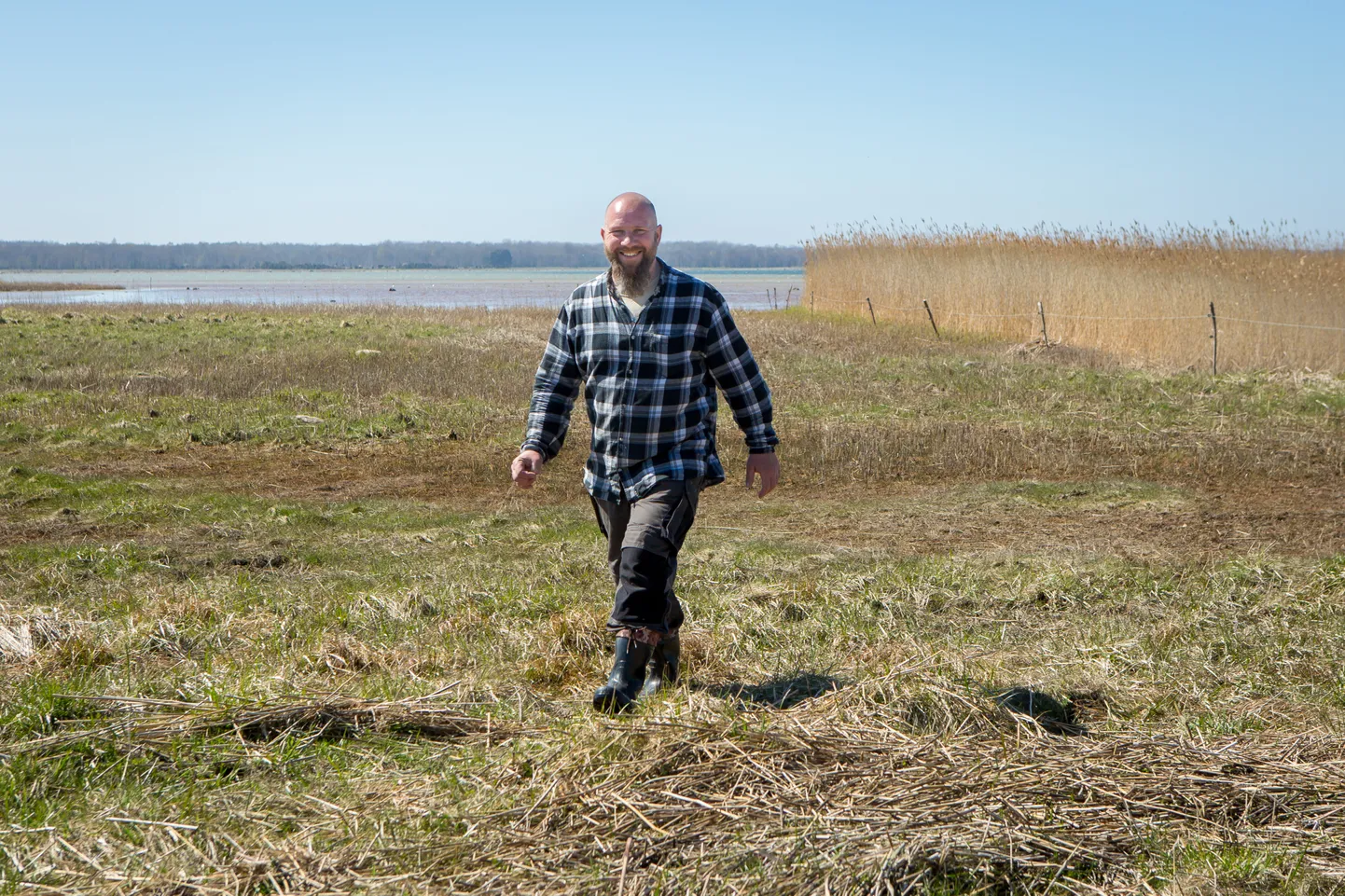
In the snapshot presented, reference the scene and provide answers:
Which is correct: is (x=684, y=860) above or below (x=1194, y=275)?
below

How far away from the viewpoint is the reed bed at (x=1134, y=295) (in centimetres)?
1883

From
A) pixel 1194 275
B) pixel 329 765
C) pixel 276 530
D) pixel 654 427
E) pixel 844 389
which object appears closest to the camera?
pixel 329 765

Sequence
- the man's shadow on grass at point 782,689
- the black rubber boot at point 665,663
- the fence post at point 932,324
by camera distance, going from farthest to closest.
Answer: the fence post at point 932,324 < the black rubber boot at point 665,663 < the man's shadow on grass at point 782,689

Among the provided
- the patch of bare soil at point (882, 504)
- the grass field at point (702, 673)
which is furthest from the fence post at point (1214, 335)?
the patch of bare soil at point (882, 504)

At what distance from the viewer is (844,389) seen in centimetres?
1596

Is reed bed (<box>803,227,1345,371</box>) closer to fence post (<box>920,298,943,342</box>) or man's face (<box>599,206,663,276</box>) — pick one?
fence post (<box>920,298,943,342</box>)

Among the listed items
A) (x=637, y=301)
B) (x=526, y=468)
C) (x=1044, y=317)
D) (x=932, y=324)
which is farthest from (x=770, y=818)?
(x=932, y=324)

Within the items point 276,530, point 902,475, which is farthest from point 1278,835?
point 902,475

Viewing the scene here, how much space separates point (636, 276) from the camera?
4.30m

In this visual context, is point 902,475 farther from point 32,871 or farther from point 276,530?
point 32,871

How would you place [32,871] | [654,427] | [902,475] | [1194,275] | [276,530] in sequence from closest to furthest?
[32,871] → [654,427] → [276,530] → [902,475] → [1194,275]

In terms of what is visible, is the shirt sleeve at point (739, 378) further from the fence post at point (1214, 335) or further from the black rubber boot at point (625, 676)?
the fence post at point (1214, 335)

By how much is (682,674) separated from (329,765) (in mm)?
1605

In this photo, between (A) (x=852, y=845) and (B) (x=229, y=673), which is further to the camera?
(B) (x=229, y=673)
